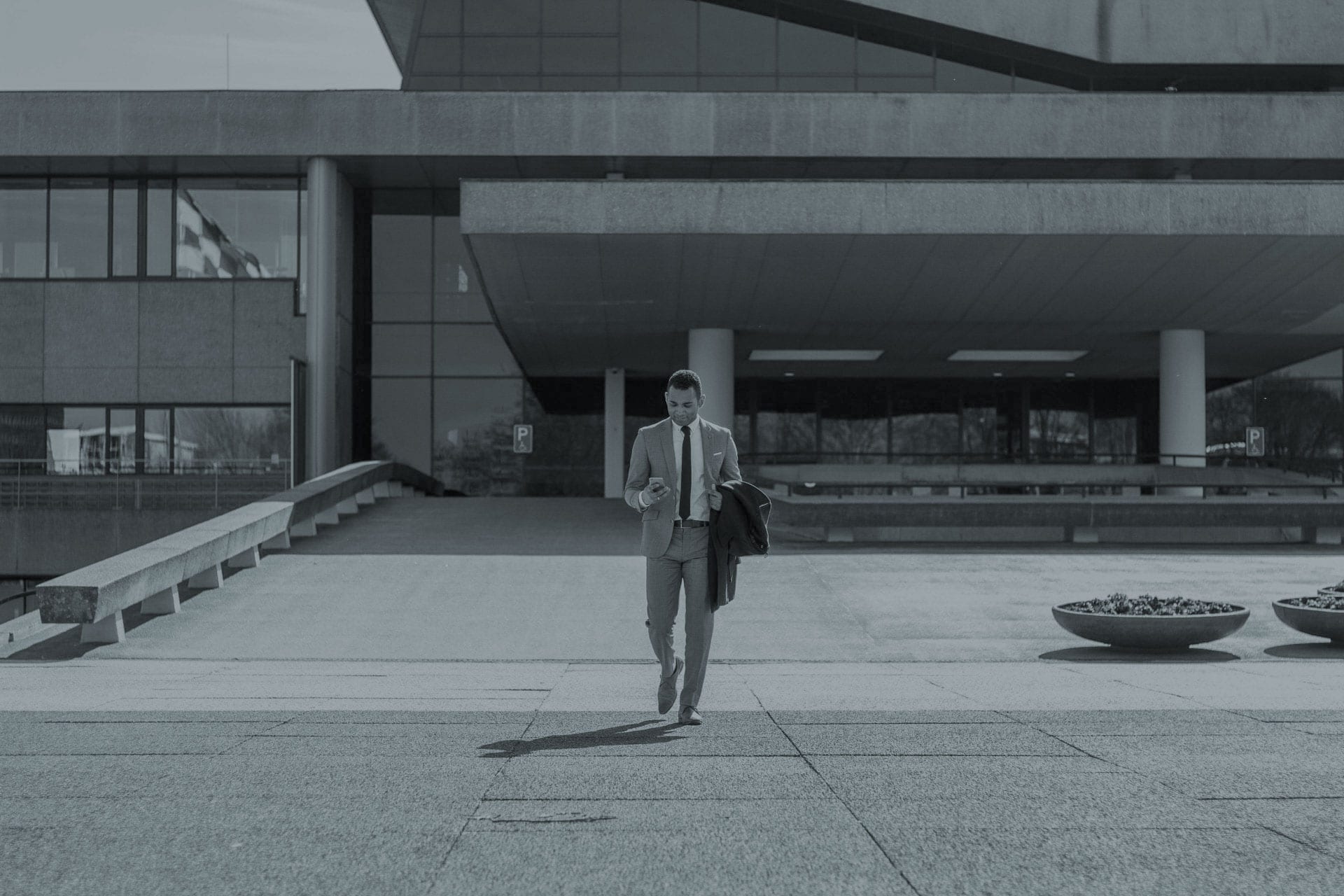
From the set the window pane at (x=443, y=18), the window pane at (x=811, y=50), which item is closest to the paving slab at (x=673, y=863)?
the window pane at (x=811, y=50)

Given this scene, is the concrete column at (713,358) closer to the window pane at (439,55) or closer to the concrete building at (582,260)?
the concrete building at (582,260)

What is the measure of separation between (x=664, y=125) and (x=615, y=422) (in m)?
9.77

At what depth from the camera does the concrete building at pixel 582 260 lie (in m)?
27.6

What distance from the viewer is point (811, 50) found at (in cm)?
3050

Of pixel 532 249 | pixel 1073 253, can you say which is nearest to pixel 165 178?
pixel 532 249

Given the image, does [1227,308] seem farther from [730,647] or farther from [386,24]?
[386,24]

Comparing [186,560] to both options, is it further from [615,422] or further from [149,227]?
[615,422]

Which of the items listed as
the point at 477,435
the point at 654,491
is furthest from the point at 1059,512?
the point at 477,435

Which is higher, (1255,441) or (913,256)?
(913,256)

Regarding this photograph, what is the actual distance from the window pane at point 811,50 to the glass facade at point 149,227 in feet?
39.3

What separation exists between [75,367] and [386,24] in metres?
11.5

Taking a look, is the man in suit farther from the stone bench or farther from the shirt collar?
the stone bench

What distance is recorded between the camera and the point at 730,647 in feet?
42.5

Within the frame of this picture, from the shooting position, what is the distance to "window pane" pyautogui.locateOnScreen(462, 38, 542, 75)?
101 ft
